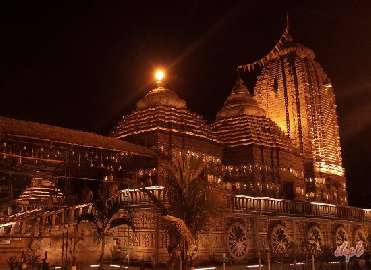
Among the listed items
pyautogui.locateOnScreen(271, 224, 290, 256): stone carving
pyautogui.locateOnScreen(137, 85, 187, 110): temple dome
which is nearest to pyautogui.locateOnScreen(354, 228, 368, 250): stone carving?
pyautogui.locateOnScreen(271, 224, 290, 256): stone carving

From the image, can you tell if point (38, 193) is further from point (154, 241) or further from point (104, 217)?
point (104, 217)

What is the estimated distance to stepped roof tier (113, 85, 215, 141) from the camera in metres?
29.1

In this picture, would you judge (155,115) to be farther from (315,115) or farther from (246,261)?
(315,115)

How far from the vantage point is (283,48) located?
157 ft

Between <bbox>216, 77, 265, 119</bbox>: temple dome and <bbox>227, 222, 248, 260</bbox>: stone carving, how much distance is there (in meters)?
12.0

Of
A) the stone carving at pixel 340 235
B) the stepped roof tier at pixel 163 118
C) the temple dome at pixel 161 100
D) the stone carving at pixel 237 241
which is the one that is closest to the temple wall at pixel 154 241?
the stone carving at pixel 237 241

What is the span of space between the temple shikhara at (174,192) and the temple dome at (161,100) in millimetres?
97

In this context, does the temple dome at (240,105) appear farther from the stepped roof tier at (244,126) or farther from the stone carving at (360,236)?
the stone carving at (360,236)

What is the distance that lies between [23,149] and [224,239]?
1201 centimetres

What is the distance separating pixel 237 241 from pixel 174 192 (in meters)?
9.05

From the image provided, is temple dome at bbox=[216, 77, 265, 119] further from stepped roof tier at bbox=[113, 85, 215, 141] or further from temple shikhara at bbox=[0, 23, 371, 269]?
stepped roof tier at bbox=[113, 85, 215, 141]

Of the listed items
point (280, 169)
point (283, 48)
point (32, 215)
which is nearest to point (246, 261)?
point (280, 169)

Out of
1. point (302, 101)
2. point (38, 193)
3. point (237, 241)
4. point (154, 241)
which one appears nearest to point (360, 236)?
point (302, 101)

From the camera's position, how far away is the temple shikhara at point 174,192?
20094 millimetres
